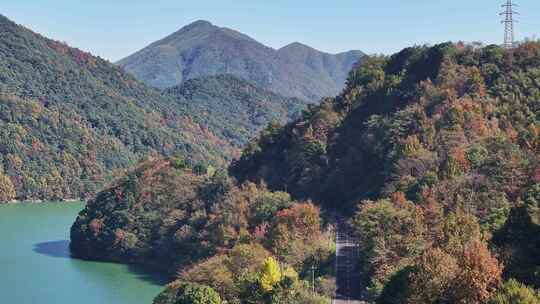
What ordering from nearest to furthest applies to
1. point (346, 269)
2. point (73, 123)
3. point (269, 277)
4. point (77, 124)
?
point (269, 277), point (346, 269), point (73, 123), point (77, 124)

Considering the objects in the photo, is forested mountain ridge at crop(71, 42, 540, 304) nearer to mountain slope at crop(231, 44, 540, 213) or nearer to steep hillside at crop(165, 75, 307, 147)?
mountain slope at crop(231, 44, 540, 213)

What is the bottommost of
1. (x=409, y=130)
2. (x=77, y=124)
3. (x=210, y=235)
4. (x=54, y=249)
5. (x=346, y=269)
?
(x=54, y=249)

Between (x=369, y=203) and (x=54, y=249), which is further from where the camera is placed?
(x=54, y=249)

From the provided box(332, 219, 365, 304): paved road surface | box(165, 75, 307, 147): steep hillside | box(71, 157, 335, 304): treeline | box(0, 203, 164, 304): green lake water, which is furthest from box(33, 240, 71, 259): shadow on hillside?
box(165, 75, 307, 147): steep hillside

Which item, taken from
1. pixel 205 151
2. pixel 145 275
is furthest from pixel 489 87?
pixel 205 151

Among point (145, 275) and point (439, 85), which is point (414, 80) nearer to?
point (439, 85)

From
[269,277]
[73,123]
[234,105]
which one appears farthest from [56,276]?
[234,105]

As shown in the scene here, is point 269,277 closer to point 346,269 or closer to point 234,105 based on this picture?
point 346,269
